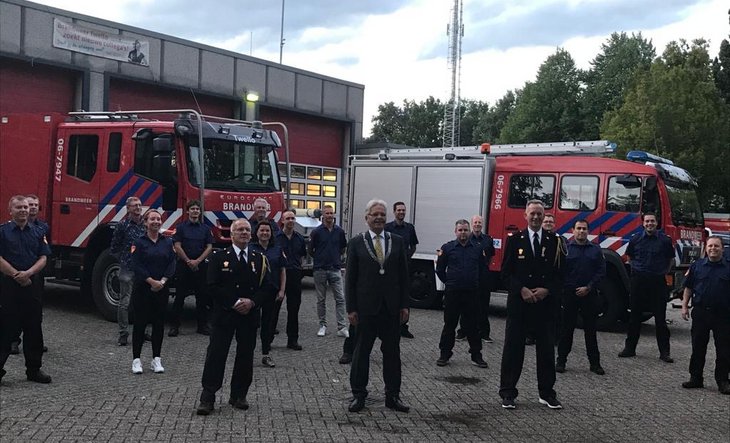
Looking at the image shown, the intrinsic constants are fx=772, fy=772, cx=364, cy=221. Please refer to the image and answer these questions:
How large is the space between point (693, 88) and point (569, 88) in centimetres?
2337

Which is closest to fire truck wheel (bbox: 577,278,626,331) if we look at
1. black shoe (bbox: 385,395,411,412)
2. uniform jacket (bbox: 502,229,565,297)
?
uniform jacket (bbox: 502,229,565,297)

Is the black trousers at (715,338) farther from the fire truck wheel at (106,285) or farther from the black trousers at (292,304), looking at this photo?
the fire truck wheel at (106,285)

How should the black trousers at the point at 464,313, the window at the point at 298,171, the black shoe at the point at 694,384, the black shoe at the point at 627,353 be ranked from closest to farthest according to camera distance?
the black shoe at the point at 694,384 < the black trousers at the point at 464,313 < the black shoe at the point at 627,353 < the window at the point at 298,171

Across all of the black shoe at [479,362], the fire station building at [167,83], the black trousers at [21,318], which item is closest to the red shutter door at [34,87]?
the fire station building at [167,83]

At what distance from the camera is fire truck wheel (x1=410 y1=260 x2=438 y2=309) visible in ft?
44.9

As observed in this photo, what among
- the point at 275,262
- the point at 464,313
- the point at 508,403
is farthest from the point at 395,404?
the point at 464,313

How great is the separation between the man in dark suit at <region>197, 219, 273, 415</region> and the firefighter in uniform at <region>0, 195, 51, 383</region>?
204cm

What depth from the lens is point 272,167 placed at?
11914 mm

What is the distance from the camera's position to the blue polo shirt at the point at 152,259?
8.05 meters

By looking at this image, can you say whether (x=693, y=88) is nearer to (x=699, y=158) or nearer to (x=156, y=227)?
(x=699, y=158)

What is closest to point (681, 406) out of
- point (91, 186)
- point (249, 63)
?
point (91, 186)

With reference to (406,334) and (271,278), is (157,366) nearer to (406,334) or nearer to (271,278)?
(271,278)

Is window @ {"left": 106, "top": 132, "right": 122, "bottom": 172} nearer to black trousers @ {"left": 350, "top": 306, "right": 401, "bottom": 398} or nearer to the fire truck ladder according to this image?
the fire truck ladder

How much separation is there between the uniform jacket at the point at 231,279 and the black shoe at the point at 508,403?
240cm
